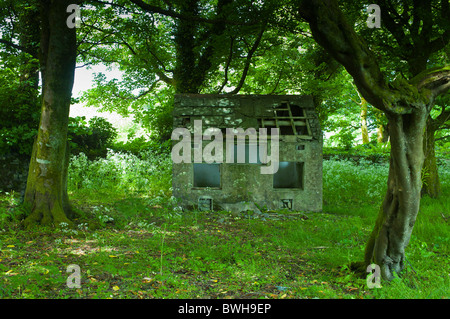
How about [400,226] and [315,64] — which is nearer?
[400,226]

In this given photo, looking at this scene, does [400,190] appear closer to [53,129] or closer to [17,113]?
[53,129]

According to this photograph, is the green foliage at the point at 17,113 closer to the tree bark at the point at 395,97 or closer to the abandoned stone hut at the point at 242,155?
the abandoned stone hut at the point at 242,155

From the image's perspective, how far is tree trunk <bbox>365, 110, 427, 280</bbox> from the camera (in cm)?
433

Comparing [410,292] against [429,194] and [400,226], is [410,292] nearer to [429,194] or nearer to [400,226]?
[400,226]

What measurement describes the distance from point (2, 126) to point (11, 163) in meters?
1.33

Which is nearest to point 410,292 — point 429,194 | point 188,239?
point 188,239

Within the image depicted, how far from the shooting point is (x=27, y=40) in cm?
1218

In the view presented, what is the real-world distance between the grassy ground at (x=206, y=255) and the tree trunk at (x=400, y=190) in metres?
0.34

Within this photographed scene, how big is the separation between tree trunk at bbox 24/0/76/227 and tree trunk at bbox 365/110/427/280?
5.79 metres

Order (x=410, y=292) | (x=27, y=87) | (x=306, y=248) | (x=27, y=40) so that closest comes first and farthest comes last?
(x=410, y=292)
(x=306, y=248)
(x=27, y=87)
(x=27, y=40)

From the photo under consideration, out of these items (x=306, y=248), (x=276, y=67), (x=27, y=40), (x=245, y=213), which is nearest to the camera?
(x=306, y=248)

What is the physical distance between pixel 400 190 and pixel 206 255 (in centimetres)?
302

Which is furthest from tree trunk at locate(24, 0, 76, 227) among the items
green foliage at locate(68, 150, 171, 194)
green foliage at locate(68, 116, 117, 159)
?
green foliage at locate(68, 116, 117, 159)

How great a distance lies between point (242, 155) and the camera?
1096 centimetres
